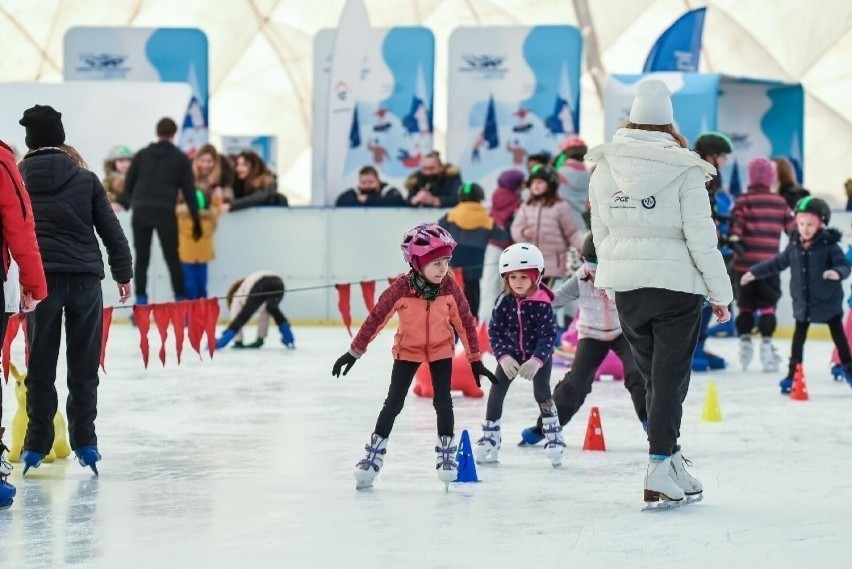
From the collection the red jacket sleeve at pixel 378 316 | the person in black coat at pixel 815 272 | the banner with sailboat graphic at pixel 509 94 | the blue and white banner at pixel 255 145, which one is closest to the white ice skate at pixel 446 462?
the red jacket sleeve at pixel 378 316

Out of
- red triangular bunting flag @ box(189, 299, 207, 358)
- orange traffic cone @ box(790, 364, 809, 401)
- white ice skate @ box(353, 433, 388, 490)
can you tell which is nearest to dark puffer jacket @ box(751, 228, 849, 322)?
orange traffic cone @ box(790, 364, 809, 401)

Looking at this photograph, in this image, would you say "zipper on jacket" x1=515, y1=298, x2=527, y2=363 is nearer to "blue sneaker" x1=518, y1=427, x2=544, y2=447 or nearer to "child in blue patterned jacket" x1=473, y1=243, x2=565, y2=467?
"child in blue patterned jacket" x1=473, y1=243, x2=565, y2=467

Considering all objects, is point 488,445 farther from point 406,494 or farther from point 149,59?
point 149,59

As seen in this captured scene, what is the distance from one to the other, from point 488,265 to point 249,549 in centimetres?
820

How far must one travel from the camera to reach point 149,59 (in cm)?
1902

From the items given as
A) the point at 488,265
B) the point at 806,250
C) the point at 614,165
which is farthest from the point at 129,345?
the point at 614,165

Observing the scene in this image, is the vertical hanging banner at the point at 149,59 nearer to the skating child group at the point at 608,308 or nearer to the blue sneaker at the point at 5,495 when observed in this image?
the skating child group at the point at 608,308

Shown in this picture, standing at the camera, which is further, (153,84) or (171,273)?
(153,84)

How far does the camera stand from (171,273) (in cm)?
1622

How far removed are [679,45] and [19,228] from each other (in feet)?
45.3

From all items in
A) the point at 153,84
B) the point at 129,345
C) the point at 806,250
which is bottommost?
the point at 129,345

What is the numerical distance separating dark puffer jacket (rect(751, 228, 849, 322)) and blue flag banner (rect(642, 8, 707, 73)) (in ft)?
27.2

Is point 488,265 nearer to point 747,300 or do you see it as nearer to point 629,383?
point 747,300

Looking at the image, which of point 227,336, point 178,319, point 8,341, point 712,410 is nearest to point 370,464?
point 8,341
